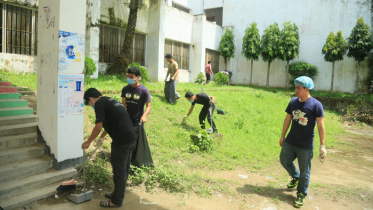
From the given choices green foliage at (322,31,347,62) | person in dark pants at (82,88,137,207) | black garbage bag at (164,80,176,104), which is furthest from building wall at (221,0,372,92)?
person in dark pants at (82,88,137,207)

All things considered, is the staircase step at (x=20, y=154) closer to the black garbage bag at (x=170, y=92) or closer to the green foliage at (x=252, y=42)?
the black garbage bag at (x=170, y=92)

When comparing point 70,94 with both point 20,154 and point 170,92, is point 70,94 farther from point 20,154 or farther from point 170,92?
point 170,92

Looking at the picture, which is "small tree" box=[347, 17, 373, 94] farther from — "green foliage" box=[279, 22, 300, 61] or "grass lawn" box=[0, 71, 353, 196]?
"grass lawn" box=[0, 71, 353, 196]

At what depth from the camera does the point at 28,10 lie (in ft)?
33.6

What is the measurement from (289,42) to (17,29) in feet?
53.3

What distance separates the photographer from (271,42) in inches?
771

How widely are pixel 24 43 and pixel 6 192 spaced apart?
833cm

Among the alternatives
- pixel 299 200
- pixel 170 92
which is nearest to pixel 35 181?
pixel 299 200

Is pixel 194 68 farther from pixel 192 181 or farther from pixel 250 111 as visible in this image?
pixel 192 181

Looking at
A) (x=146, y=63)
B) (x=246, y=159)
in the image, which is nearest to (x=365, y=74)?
(x=146, y=63)

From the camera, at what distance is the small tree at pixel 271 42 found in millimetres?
19406

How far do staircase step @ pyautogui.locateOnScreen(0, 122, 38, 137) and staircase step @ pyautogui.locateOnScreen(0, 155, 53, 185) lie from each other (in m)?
0.63

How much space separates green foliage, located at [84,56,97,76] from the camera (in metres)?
10.7

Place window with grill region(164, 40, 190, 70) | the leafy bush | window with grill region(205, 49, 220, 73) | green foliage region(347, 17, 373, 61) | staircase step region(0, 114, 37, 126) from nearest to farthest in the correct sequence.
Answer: staircase step region(0, 114, 37, 126) < green foliage region(347, 17, 373, 61) < window with grill region(164, 40, 190, 70) < the leafy bush < window with grill region(205, 49, 220, 73)
